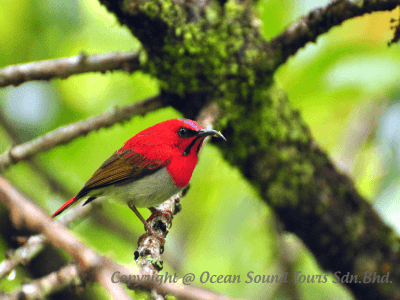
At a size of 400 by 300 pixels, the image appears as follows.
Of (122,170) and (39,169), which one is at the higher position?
(122,170)

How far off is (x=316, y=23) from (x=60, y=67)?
1703 millimetres

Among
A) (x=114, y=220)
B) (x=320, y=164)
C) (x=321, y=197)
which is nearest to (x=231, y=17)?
(x=320, y=164)

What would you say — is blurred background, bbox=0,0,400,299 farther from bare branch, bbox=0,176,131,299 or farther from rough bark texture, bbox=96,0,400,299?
bare branch, bbox=0,176,131,299

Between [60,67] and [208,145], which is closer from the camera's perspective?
[60,67]

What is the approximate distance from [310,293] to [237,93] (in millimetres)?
2956

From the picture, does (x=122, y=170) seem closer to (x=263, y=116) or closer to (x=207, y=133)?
(x=207, y=133)

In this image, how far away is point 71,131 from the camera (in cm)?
243

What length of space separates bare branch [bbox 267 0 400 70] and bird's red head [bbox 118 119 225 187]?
81cm

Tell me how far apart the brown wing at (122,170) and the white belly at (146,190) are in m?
0.04

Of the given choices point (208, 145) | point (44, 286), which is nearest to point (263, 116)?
point (208, 145)

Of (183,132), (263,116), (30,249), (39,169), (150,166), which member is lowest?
(39,169)

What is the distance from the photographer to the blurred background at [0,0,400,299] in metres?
3.30

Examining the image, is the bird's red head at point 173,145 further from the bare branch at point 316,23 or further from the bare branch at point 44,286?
the bare branch at point 44,286

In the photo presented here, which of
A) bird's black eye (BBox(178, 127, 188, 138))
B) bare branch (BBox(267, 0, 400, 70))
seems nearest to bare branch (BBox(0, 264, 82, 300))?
bird's black eye (BBox(178, 127, 188, 138))
